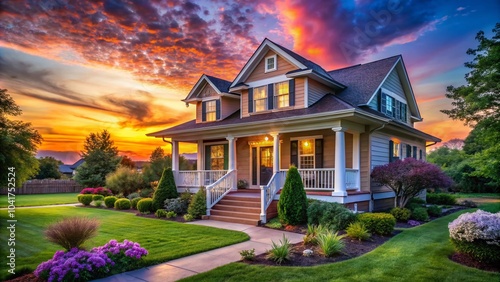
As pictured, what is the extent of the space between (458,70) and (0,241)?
19.9 meters

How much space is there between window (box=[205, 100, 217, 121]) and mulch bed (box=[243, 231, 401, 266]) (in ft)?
33.4

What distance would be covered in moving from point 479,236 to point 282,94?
953 cm

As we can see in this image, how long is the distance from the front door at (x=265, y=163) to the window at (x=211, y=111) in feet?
10.4

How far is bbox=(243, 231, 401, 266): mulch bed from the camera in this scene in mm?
6066

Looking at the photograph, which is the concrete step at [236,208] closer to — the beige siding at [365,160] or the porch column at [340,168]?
the porch column at [340,168]

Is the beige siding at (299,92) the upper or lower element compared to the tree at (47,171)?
upper

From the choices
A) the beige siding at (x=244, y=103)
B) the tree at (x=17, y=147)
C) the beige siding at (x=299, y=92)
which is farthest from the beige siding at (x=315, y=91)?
the tree at (x=17, y=147)

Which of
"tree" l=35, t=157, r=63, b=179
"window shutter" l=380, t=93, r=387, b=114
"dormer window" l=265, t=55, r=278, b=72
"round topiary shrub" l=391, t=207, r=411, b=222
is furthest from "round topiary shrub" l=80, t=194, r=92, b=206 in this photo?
"tree" l=35, t=157, r=63, b=179

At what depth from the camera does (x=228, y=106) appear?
16469mm

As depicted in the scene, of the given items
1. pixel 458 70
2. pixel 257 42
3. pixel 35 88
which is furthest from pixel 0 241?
pixel 458 70

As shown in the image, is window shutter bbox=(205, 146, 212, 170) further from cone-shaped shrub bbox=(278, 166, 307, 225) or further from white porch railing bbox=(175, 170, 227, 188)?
cone-shaped shrub bbox=(278, 166, 307, 225)

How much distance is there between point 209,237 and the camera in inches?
332

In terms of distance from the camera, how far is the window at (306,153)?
1385 centimetres

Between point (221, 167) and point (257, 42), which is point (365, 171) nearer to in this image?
point (221, 167)
